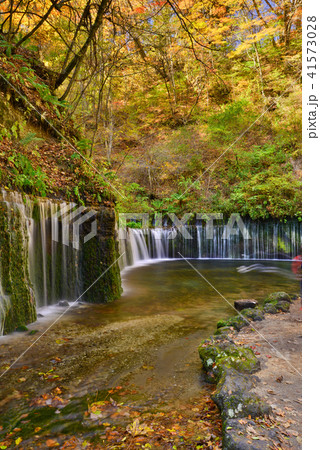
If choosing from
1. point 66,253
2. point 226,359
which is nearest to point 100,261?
point 66,253

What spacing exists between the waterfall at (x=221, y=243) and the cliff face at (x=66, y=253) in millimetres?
7379

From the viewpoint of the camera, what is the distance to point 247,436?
1.78m

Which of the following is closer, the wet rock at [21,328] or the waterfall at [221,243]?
the wet rock at [21,328]

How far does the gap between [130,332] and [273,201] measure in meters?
12.0

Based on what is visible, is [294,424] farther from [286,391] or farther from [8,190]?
[8,190]

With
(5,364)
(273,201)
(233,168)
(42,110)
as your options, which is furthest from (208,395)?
(233,168)

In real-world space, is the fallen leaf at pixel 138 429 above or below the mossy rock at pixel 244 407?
below

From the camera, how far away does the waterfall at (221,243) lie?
13891 mm

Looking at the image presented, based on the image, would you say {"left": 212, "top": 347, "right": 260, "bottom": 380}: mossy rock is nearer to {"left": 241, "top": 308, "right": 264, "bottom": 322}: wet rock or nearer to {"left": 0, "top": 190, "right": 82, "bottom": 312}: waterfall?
{"left": 241, "top": 308, "right": 264, "bottom": 322}: wet rock

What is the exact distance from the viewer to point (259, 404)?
6.88 ft

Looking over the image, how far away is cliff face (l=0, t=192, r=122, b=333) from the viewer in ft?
16.2

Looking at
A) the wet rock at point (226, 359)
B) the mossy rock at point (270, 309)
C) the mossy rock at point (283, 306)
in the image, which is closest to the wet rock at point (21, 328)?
the wet rock at point (226, 359)

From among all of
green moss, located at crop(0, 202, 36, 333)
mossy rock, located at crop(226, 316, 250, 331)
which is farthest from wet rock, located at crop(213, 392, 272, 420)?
green moss, located at crop(0, 202, 36, 333)

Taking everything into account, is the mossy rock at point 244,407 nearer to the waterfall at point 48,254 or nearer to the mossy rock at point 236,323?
the mossy rock at point 236,323
